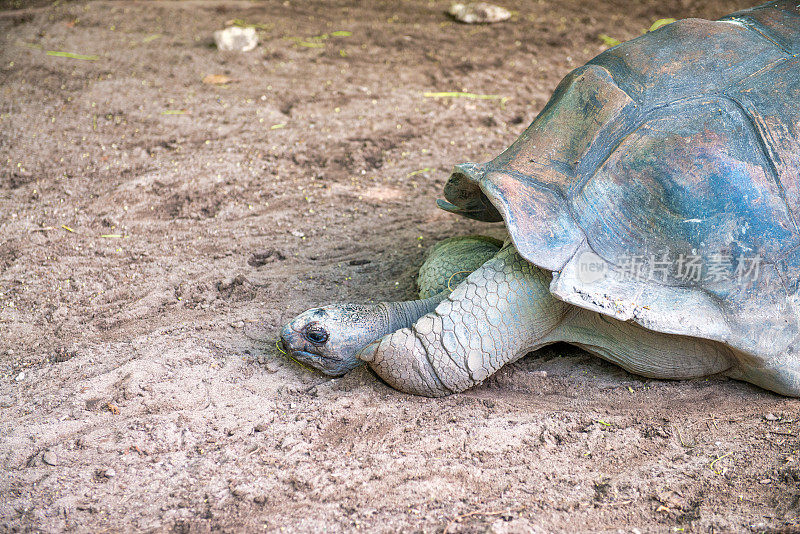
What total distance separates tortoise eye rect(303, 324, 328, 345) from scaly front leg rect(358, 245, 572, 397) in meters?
0.21

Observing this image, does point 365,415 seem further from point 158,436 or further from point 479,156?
point 479,156

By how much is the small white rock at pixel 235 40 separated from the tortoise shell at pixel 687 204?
14.3ft

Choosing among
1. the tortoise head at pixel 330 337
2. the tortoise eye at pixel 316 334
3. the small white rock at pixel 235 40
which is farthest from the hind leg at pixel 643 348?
the small white rock at pixel 235 40

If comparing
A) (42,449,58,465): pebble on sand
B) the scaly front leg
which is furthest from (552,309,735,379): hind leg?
(42,449,58,465): pebble on sand

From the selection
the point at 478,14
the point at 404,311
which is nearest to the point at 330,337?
the point at 404,311

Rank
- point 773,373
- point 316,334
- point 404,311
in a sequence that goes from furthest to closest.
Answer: point 404,311 → point 316,334 → point 773,373

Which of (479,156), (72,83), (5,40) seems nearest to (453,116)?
(479,156)

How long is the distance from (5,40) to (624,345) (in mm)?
6489

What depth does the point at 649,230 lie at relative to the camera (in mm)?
2416

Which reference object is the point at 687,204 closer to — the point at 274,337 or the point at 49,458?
the point at 274,337

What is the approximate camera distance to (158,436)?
98.4 inches

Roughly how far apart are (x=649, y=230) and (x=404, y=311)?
3.60 feet

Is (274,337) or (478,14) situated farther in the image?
(478,14)

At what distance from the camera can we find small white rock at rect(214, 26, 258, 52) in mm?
6109
